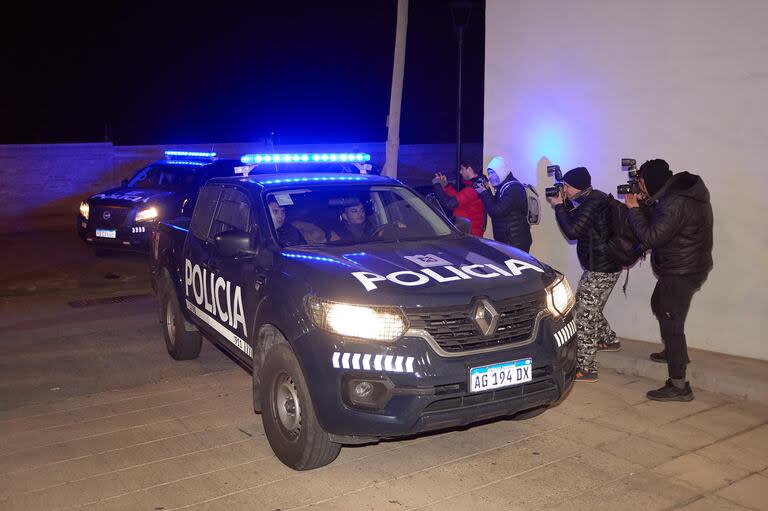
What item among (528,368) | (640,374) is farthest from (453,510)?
(640,374)

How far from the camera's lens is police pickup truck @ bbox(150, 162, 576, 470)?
4.90 m

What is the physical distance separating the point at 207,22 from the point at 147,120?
10.5 meters

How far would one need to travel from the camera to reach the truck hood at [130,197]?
14062 millimetres

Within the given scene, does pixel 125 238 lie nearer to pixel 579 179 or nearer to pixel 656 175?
pixel 579 179

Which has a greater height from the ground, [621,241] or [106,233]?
[621,241]

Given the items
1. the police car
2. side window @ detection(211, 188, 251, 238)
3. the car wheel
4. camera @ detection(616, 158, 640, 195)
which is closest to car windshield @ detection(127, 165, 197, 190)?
the police car

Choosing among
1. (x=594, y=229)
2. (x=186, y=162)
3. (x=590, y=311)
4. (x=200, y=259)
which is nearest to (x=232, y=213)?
(x=200, y=259)

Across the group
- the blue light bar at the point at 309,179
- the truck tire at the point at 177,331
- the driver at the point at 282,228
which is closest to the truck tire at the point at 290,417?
the driver at the point at 282,228

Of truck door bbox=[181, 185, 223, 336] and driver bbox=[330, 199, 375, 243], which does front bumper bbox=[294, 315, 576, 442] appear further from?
truck door bbox=[181, 185, 223, 336]

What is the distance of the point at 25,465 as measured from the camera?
18.4ft

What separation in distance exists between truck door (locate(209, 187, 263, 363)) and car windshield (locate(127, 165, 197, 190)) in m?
7.27

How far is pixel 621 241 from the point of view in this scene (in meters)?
7.03

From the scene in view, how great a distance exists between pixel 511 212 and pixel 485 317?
381 cm

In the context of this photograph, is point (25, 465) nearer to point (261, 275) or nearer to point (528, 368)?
point (261, 275)
